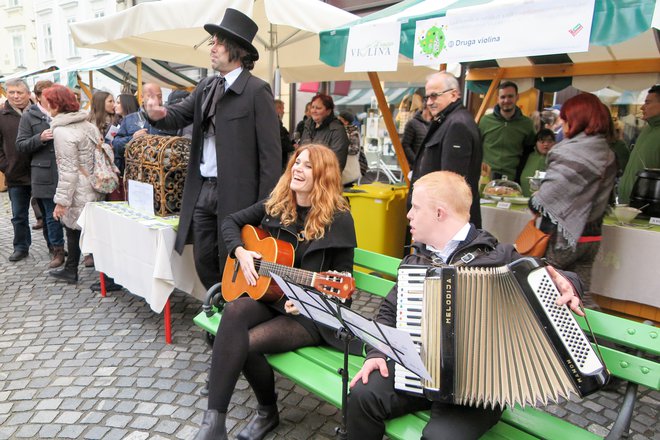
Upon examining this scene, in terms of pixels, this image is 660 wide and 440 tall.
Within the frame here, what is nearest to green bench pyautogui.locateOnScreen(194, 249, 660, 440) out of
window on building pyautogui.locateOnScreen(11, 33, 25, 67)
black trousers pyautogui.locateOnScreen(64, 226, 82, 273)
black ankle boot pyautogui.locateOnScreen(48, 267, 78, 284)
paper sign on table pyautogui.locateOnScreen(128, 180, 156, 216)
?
paper sign on table pyautogui.locateOnScreen(128, 180, 156, 216)

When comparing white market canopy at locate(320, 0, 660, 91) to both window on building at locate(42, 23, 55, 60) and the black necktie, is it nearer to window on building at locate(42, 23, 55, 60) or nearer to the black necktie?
the black necktie

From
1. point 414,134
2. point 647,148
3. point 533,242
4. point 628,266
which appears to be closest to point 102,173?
point 414,134

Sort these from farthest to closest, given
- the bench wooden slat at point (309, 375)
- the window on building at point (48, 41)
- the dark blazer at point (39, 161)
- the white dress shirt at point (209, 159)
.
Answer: the window on building at point (48, 41) < the dark blazer at point (39, 161) < the white dress shirt at point (209, 159) < the bench wooden slat at point (309, 375)

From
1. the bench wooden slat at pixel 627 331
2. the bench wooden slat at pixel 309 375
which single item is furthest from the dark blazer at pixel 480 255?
the bench wooden slat at pixel 309 375

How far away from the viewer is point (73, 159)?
13.6 ft

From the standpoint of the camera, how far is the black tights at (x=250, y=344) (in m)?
2.16

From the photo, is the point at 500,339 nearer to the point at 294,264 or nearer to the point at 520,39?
the point at 294,264

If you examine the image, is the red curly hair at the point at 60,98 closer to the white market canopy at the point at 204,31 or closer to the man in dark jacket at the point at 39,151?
the man in dark jacket at the point at 39,151

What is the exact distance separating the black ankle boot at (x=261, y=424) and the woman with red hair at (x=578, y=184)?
1.90 metres

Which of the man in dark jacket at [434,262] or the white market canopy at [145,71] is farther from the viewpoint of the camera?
the white market canopy at [145,71]

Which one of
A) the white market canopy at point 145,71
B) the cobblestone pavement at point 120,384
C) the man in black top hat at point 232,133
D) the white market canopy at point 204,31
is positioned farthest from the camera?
the white market canopy at point 145,71

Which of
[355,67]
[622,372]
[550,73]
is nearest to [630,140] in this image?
[550,73]

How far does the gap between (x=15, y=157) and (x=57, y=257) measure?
117 cm

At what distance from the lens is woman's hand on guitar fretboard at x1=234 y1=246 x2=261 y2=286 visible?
96.4 inches
